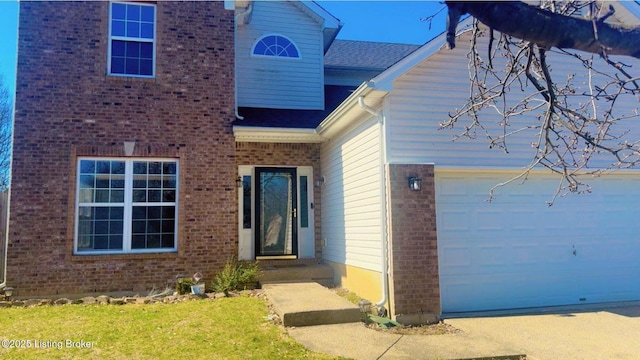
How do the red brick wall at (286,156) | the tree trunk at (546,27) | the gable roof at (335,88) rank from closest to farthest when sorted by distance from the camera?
the tree trunk at (546,27), the gable roof at (335,88), the red brick wall at (286,156)

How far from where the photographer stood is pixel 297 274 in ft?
30.3

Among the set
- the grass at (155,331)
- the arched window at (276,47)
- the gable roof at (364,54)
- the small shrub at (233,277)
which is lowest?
the grass at (155,331)

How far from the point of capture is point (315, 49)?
39.2ft

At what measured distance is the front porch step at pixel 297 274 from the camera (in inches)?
357

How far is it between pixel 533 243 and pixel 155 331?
600 cm

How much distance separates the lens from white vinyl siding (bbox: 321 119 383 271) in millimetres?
7383

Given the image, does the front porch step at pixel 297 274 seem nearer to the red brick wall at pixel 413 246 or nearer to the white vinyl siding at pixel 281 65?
the red brick wall at pixel 413 246

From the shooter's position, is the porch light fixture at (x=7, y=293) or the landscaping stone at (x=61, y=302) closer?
the landscaping stone at (x=61, y=302)

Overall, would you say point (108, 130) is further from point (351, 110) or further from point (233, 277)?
point (351, 110)

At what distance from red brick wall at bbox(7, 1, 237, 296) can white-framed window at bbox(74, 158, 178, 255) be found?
0.65 ft

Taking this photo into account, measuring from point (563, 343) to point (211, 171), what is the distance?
22.1ft

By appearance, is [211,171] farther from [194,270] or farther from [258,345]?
[258,345]

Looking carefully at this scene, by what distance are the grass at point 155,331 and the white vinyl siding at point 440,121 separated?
10.5ft

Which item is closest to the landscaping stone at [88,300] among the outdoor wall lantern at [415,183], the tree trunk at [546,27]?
the outdoor wall lantern at [415,183]
